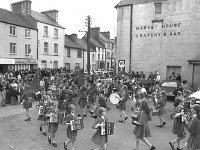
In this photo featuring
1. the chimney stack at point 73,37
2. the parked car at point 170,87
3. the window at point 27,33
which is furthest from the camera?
the chimney stack at point 73,37

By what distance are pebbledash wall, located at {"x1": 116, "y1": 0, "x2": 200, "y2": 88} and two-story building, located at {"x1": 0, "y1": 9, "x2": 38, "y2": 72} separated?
1337cm

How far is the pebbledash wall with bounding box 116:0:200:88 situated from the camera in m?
21.2

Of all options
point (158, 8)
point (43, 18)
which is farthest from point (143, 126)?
point (43, 18)

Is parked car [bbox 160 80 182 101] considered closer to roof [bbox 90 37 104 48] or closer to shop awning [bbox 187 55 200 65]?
shop awning [bbox 187 55 200 65]

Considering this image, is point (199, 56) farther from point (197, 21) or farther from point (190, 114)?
point (190, 114)

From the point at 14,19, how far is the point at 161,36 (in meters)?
19.5

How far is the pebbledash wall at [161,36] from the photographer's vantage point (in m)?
21.2

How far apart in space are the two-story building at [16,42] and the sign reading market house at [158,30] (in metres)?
15.6

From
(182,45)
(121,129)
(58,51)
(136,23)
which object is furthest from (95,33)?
(121,129)

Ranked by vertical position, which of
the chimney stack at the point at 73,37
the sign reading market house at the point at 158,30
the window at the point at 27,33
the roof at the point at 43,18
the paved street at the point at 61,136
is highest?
the roof at the point at 43,18

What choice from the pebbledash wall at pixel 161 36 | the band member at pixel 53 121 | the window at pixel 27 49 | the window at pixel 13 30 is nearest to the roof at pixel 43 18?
the window at pixel 27 49

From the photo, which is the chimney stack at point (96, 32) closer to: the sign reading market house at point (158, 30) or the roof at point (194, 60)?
the sign reading market house at point (158, 30)

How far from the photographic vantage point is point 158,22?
2289 centimetres

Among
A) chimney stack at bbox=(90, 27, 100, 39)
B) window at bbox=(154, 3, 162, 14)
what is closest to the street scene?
window at bbox=(154, 3, 162, 14)
